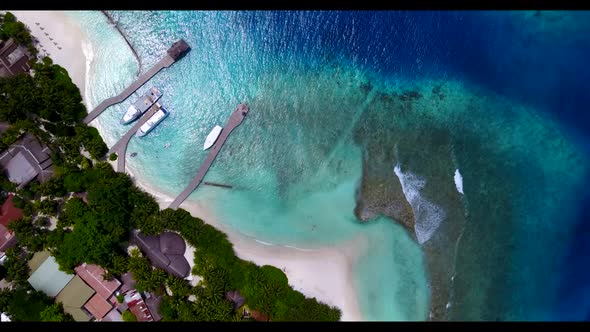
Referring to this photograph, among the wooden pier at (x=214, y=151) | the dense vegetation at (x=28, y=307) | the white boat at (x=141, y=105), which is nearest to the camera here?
the dense vegetation at (x=28, y=307)

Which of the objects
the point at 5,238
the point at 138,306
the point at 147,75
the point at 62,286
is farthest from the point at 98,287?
the point at 147,75

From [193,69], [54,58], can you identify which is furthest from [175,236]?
[54,58]

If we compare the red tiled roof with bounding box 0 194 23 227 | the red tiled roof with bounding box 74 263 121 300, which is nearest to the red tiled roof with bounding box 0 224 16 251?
the red tiled roof with bounding box 0 194 23 227

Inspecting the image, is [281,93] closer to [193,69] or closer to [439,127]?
[193,69]

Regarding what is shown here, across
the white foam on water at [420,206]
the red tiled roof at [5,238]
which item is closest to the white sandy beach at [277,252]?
the white foam on water at [420,206]

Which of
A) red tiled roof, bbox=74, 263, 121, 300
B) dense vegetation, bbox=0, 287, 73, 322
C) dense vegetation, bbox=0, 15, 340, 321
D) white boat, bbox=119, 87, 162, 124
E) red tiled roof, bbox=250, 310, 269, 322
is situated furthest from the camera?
white boat, bbox=119, 87, 162, 124

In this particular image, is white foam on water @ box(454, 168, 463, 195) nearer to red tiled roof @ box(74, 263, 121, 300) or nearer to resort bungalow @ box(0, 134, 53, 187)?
red tiled roof @ box(74, 263, 121, 300)

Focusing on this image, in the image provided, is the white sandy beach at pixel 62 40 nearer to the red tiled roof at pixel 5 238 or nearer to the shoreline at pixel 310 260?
the shoreline at pixel 310 260
